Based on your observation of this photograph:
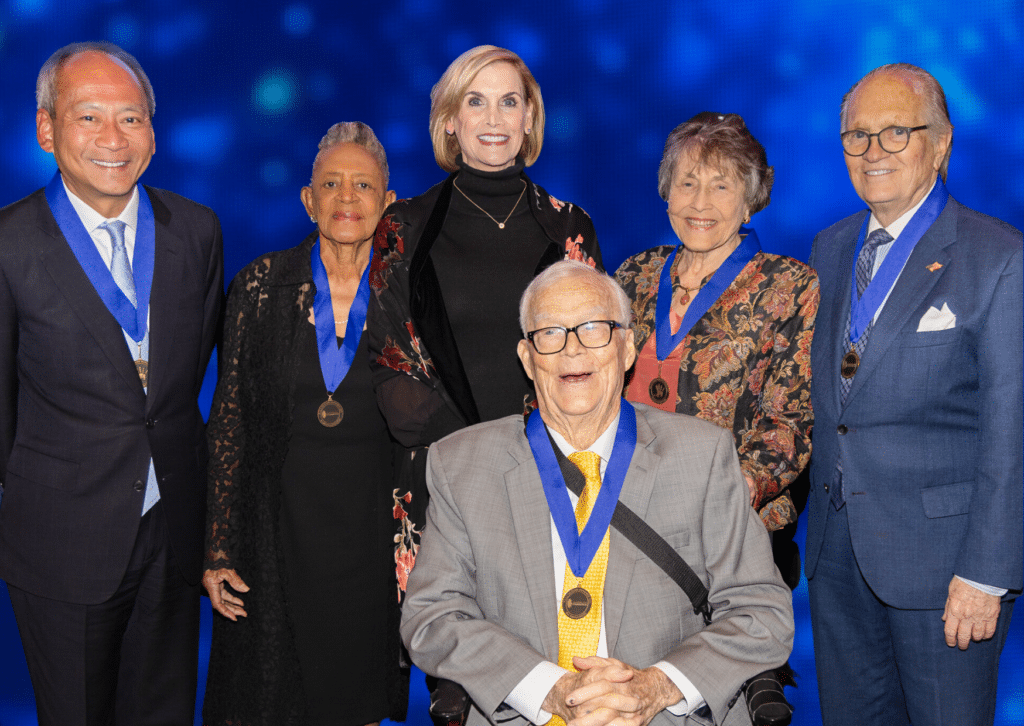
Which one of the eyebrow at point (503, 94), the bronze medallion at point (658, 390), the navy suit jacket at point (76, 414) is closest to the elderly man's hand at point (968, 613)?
the bronze medallion at point (658, 390)

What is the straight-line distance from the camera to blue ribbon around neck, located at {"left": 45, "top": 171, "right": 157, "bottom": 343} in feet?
8.85

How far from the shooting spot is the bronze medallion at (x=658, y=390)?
2753 mm

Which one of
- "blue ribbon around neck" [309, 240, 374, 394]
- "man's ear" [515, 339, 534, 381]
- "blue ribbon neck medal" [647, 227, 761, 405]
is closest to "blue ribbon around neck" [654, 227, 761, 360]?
"blue ribbon neck medal" [647, 227, 761, 405]

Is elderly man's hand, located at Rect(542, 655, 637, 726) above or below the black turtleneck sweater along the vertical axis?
below

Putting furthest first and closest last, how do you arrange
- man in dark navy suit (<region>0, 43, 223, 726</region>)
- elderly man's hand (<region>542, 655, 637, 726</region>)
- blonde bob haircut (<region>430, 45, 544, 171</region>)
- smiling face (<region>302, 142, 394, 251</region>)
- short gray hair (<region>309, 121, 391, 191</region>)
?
short gray hair (<region>309, 121, 391, 191</region>)
smiling face (<region>302, 142, 394, 251</region>)
blonde bob haircut (<region>430, 45, 544, 171</region>)
man in dark navy suit (<region>0, 43, 223, 726</region>)
elderly man's hand (<region>542, 655, 637, 726</region>)

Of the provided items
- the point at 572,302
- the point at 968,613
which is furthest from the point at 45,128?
the point at 968,613

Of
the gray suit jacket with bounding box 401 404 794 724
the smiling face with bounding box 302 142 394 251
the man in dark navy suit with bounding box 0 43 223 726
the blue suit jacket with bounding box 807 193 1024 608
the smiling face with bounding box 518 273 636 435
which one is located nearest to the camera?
the gray suit jacket with bounding box 401 404 794 724

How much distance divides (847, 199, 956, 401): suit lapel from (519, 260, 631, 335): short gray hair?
79cm

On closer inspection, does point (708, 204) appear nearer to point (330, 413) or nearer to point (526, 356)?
point (526, 356)

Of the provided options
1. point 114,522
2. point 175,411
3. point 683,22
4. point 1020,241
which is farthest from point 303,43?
point 1020,241

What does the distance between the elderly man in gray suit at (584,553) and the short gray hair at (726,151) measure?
2.41 feet

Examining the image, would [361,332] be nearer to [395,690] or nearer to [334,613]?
[334,613]

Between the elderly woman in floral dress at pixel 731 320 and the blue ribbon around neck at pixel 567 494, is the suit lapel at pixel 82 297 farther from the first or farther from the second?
the elderly woman in floral dress at pixel 731 320

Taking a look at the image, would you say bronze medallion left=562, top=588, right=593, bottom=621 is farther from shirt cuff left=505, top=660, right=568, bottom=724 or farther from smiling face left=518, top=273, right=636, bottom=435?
smiling face left=518, top=273, right=636, bottom=435
